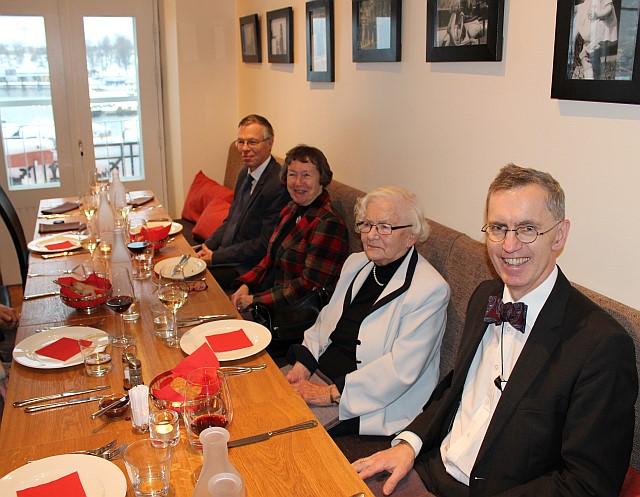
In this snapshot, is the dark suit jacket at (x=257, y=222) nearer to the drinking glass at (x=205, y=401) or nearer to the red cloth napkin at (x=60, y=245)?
the red cloth napkin at (x=60, y=245)

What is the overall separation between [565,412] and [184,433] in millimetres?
864

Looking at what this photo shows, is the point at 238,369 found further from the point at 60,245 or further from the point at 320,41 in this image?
the point at 320,41

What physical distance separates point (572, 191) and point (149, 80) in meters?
4.08

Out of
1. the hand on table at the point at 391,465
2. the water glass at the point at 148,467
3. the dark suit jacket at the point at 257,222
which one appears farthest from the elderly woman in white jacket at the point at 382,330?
the dark suit jacket at the point at 257,222

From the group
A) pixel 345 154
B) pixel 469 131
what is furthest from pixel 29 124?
pixel 469 131

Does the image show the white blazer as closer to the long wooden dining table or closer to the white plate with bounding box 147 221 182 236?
the long wooden dining table

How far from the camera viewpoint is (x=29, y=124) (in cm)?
494

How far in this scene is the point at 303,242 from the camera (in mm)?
2955

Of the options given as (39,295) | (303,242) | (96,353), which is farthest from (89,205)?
(96,353)

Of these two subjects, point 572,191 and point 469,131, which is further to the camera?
point 469,131

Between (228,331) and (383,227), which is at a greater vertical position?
(383,227)

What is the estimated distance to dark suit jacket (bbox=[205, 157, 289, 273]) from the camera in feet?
11.5

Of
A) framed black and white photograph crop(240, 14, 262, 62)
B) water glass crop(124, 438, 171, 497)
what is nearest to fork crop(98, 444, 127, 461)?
water glass crop(124, 438, 171, 497)

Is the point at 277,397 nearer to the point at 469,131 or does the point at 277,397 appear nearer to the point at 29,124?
the point at 469,131
